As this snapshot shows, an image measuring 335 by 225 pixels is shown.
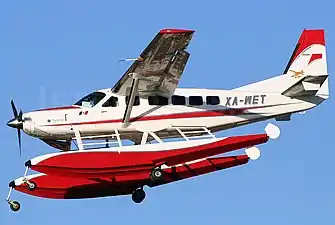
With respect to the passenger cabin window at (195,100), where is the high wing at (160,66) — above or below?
above

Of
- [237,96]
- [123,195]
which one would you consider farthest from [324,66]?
[123,195]

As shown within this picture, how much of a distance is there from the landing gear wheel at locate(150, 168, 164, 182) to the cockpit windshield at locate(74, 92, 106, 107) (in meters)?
3.13

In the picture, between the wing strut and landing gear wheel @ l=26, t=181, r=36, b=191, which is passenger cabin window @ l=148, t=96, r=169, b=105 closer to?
the wing strut

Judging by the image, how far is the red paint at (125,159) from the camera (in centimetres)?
2658

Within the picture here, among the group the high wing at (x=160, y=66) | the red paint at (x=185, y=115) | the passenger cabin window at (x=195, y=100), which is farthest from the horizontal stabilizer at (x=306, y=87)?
the high wing at (x=160, y=66)

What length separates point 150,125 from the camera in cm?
2903

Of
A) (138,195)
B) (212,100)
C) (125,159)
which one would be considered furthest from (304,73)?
(125,159)

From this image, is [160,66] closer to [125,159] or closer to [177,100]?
[177,100]

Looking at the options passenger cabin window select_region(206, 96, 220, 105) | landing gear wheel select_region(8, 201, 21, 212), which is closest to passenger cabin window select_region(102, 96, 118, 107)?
passenger cabin window select_region(206, 96, 220, 105)

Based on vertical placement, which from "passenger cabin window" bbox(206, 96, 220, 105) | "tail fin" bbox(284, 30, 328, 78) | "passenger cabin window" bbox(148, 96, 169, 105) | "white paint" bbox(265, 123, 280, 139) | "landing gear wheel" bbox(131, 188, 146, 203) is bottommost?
"landing gear wheel" bbox(131, 188, 146, 203)

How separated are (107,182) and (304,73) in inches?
317

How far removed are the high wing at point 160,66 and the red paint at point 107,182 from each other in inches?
102

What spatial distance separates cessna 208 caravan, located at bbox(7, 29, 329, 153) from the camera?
28109 mm

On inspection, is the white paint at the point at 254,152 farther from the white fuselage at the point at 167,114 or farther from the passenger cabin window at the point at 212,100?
the passenger cabin window at the point at 212,100
